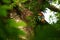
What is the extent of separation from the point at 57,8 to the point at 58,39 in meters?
5.99

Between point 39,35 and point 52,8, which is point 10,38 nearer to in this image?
point 39,35

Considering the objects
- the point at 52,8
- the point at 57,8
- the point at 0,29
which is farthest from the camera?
the point at 52,8

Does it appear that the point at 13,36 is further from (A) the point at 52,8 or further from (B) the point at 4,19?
(A) the point at 52,8

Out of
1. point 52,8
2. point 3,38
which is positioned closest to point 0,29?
point 3,38

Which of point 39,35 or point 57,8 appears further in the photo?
point 57,8

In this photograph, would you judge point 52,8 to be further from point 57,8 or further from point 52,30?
point 52,30

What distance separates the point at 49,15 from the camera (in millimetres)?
7637

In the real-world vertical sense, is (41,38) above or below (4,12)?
below

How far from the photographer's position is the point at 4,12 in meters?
0.81

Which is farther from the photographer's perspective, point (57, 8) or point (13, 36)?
point (57, 8)

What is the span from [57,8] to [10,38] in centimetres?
602

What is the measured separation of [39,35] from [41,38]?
18mm

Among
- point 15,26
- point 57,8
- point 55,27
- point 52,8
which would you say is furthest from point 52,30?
point 52,8

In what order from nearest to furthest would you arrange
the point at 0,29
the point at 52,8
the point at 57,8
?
the point at 0,29 → the point at 57,8 → the point at 52,8
